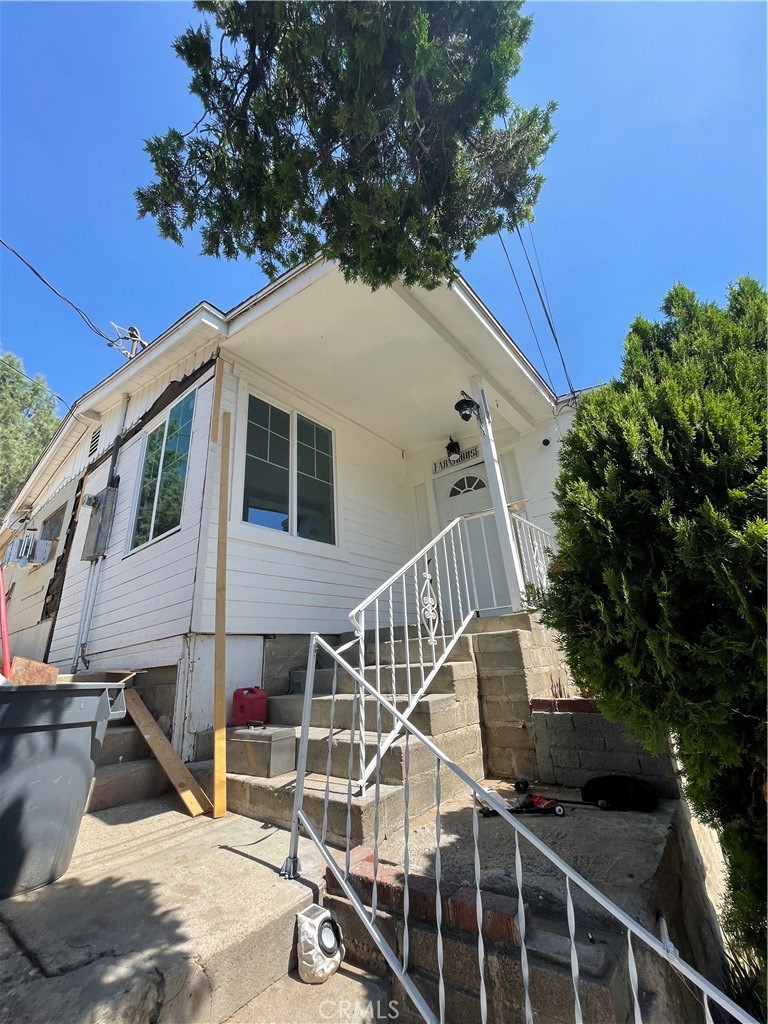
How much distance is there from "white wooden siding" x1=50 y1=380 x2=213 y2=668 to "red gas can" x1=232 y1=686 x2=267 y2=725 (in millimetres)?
684

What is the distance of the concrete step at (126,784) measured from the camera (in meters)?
2.88

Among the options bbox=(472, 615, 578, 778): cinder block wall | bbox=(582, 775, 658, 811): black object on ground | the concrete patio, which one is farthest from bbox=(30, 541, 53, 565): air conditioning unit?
bbox=(582, 775, 658, 811): black object on ground

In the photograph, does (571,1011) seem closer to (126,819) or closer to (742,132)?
(126,819)

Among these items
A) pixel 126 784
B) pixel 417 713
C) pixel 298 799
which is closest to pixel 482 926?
pixel 298 799

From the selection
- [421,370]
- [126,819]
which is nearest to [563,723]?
[126,819]

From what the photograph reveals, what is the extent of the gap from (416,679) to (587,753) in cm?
128

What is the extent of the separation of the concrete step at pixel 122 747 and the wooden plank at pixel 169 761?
8cm

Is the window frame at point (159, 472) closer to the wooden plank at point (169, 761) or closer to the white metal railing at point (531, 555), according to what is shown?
the wooden plank at point (169, 761)

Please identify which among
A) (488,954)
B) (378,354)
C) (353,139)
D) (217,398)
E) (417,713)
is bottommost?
(488,954)

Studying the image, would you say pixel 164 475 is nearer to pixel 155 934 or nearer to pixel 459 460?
pixel 459 460

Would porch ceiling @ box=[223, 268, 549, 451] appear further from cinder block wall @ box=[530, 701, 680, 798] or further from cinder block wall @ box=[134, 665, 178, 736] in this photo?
cinder block wall @ box=[530, 701, 680, 798]

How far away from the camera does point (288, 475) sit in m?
5.05

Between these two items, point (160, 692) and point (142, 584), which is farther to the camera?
point (142, 584)

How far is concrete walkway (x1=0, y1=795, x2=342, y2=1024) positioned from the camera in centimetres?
129
